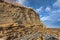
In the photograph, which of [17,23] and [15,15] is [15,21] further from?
[15,15]

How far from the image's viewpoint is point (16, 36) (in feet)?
51.7

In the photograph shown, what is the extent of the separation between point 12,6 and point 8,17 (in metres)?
2.11

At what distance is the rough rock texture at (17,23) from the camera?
15.6 m

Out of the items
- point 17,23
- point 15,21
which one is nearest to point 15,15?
point 15,21

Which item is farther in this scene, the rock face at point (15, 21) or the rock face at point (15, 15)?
the rock face at point (15, 15)

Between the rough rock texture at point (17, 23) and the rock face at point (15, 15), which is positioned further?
the rock face at point (15, 15)

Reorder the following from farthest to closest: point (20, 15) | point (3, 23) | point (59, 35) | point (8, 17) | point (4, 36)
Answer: point (59, 35)
point (20, 15)
point (8, 17)
point (3, 23)
point (4, 36)

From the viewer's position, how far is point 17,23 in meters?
17.5

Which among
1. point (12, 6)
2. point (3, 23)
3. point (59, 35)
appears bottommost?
point (59, 35)

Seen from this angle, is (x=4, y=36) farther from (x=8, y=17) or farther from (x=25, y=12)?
(x=25, y=12)

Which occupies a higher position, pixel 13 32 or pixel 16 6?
pixel 16 6

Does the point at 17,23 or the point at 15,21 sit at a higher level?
the point at 15,21

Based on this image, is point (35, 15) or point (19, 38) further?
point (35, 15)

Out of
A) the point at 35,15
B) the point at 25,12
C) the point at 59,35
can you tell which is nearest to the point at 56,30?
the point at 59,35
